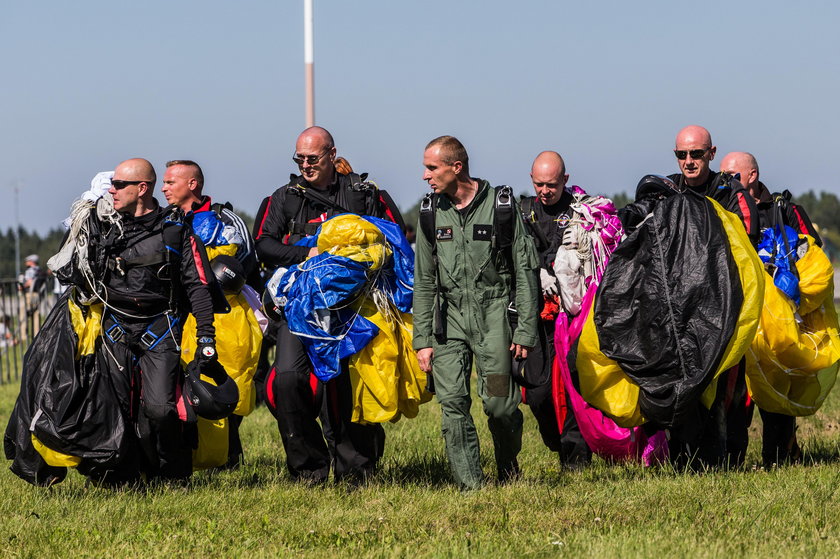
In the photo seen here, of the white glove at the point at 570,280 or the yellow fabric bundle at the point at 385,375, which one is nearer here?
the yellow fabric bundle at the point at 385,375

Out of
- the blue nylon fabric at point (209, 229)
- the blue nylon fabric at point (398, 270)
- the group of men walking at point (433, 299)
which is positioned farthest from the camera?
the blue nylon fabric at point (209, 229)

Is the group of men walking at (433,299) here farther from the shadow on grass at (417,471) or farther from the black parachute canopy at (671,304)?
the black parachute canopy at (671,304)

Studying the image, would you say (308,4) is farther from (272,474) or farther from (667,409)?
(667,409)

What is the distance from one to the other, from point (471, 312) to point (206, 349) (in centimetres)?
156

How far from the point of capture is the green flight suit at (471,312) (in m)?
6.93

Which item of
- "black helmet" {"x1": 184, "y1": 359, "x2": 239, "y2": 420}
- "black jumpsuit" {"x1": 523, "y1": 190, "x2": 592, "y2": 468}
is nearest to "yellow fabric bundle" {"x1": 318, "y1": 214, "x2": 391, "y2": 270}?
"black helmet" {"x1": 184, "y1": 359, "x2": 239, "y2": 420}

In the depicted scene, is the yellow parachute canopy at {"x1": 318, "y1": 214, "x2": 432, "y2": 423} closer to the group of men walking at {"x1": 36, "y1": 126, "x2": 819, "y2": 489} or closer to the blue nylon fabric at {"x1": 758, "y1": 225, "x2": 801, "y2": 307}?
the group of men walking at {"x1": 36, "y1": 126, "x2": 819, "y2": 489}

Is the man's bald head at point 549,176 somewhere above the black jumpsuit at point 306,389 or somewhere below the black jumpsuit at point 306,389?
above

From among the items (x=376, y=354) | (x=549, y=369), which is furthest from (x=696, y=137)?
(x=376, y=354)

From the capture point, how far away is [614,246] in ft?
25.9

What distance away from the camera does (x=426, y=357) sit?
7.07 metres

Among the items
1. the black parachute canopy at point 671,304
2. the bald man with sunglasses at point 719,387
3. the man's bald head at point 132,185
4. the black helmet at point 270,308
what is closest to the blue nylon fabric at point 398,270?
the black helmet at point 270,308

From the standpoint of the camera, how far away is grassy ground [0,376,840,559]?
5582 mm

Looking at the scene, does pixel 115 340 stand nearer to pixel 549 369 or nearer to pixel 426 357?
pixel 426 357
